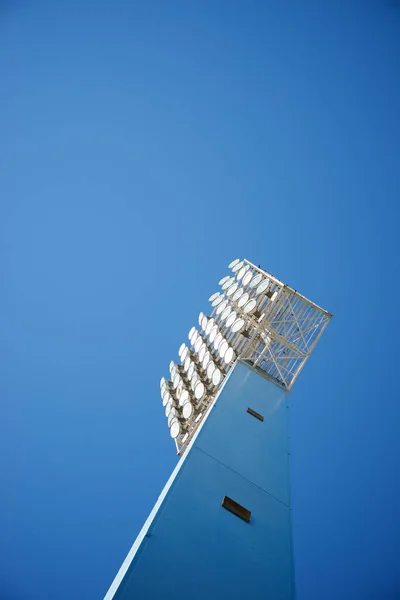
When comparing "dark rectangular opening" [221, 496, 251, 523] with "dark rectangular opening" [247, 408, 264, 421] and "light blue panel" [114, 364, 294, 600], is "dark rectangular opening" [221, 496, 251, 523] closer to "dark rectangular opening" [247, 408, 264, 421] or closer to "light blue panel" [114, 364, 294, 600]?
"light blue panel" [114, 364, 294, 600]

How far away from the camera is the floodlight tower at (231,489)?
6773 mm

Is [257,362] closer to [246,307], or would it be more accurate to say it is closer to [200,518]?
[246,307]

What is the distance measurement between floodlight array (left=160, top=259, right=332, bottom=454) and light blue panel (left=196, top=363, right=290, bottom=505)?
230 centimetres

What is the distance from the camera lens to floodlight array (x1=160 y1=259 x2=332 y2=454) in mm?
18484

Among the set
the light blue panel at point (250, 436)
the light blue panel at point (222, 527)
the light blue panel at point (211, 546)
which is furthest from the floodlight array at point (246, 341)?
the light blue panel at point (211, 546)

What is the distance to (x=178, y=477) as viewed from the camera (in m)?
8.95

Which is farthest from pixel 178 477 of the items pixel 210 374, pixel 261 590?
pixel 210 374

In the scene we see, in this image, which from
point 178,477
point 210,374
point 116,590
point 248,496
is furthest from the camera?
point 210,374

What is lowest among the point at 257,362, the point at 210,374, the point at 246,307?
the point at 210,374

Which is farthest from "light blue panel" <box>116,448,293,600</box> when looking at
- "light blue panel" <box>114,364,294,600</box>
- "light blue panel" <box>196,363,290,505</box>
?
"light blue panel" <box>196,363,290,505</box>

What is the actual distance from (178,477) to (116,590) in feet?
10.6

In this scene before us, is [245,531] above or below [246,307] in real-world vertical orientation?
below

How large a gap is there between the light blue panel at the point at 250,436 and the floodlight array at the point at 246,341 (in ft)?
7.53

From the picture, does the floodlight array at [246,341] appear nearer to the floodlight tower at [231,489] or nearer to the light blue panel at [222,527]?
the floodlight tower at [231,489]
